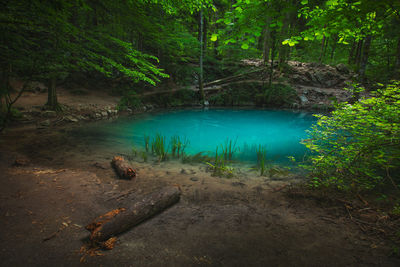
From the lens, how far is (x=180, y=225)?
2.75 m

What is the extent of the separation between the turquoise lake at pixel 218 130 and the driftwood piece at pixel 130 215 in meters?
3.76

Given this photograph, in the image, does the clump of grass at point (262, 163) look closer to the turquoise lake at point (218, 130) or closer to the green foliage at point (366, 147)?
the turquoise lake at point (218, 130)

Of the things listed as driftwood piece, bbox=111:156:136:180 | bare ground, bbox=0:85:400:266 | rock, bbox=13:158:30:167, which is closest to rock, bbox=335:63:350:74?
bare ground, bbox=0:85:400:266

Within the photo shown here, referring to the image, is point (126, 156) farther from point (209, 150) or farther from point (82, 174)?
point (209, 150)

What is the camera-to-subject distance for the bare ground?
2.04 m

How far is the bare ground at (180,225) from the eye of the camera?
6.70 feet

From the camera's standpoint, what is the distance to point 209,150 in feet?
24.5

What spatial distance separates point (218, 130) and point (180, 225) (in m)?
8.19

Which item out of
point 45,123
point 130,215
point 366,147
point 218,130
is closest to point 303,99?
point 218,130

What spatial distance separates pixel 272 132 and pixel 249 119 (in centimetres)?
312

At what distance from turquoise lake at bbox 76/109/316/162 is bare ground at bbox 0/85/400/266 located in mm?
2715

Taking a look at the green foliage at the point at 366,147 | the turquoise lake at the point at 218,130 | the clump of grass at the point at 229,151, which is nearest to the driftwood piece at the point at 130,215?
Result: the clump of grass at the point at 229,151

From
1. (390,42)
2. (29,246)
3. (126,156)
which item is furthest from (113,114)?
(390,42)

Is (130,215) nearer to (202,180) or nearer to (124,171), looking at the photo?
(124,171)
